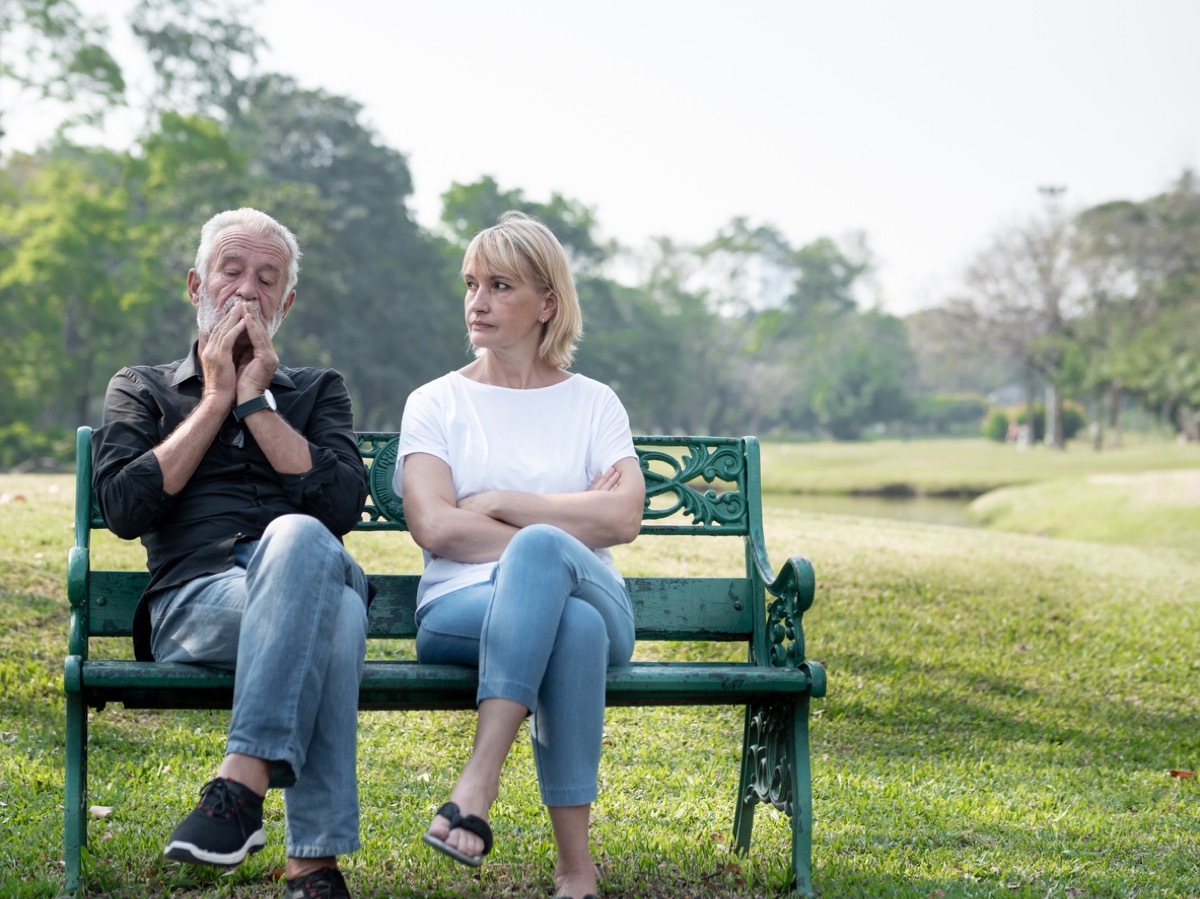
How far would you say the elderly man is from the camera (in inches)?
96.8

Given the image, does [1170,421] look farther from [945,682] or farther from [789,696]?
[789,696]

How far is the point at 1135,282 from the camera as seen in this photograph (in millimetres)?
42969

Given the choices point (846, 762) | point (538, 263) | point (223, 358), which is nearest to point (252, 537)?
point (223, 358)

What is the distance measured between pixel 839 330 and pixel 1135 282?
4458 centimetres

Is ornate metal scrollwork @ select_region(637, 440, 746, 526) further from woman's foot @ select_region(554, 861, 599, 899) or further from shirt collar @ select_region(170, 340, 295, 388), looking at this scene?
woman's foot @ select_region(554, 861, 599, 899)

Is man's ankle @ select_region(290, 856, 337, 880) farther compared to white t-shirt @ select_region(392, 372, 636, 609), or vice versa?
white t-shirt @ select_region(392, 372, 636, 609)

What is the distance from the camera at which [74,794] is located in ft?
9.17

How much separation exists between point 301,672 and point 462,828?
17.8 inches

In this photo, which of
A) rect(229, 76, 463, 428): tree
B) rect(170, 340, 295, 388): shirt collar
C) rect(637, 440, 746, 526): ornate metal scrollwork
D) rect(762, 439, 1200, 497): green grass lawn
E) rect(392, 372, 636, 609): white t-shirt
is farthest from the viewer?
rect(229, 76, 463, 428): tree

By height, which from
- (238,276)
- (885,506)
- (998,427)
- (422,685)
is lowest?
(885,506)

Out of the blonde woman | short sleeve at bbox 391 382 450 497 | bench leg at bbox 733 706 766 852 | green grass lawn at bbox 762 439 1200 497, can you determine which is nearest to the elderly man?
short sleeve at bbox 391 382 450 497

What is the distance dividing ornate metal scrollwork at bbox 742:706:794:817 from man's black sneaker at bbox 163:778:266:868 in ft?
4.42

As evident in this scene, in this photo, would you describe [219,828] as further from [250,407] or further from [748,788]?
[748,788]

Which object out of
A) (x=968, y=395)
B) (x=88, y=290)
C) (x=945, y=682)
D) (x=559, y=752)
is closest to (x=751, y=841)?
(x=559, y=752)
